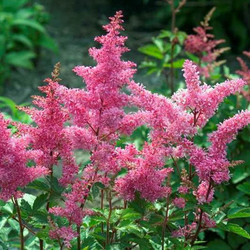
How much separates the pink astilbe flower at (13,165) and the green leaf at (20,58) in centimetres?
447

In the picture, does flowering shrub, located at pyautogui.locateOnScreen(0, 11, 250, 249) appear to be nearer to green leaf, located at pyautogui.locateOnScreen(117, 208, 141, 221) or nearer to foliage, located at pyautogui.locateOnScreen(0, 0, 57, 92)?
green leaf, located at pyautogui.locateOnScreen(117, 208, 141, 221)

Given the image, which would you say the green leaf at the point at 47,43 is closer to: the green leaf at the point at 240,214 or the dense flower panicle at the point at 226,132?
the green leaf at the point at 240,214

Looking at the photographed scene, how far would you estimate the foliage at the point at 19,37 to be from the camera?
678cm

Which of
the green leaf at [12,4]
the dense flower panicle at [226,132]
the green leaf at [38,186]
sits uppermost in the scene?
the green leaf at [12,4]

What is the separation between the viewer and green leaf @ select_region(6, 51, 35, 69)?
680cm

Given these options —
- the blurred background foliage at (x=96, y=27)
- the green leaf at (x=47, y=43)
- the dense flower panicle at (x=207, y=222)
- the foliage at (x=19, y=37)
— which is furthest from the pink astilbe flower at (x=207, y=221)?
the green leaf at (x=47, y=43)

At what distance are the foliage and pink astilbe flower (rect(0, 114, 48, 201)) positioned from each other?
436 cm

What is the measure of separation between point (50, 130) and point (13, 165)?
7.6 inches

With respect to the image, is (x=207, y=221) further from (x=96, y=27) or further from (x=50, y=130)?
(x=96, y=27)

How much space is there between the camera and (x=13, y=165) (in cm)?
240

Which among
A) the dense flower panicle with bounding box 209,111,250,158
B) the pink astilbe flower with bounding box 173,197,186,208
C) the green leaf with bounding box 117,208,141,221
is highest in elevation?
the dense flower panicle with bounding box 209,111,250,158

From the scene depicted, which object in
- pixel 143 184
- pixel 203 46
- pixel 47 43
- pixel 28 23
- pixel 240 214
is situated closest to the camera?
pixel 143 184

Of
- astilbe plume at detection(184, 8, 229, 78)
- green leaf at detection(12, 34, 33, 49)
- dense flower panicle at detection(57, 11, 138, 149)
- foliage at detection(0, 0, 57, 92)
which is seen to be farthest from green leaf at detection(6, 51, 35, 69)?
dense flower panicle at detection(57, 11, 138, 149)

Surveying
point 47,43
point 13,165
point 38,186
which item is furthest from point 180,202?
point 47,43
